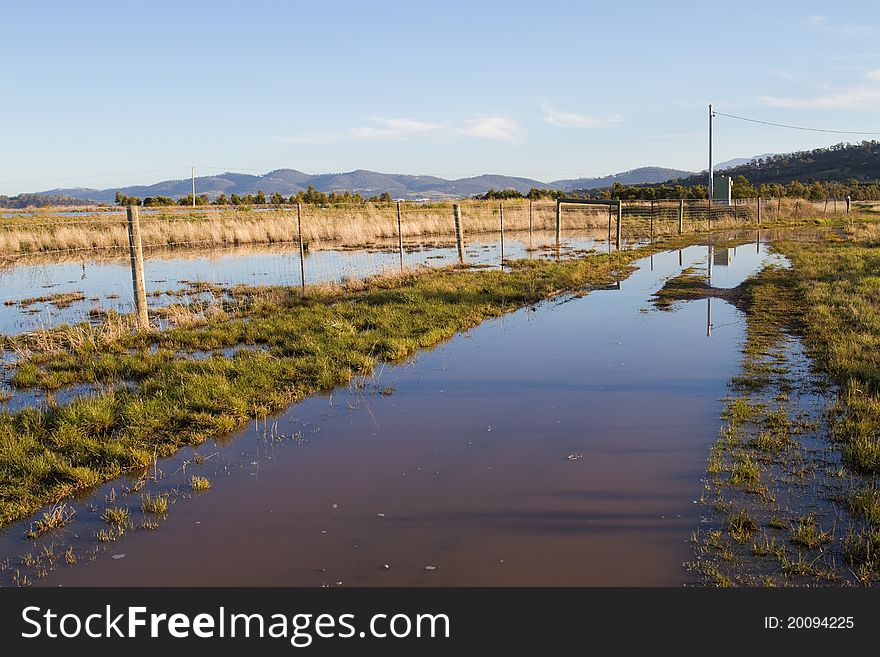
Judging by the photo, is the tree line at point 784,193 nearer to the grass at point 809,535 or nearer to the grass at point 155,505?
the grass at point 809,535

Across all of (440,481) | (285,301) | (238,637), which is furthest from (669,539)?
(285,301)

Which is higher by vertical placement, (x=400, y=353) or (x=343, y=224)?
(x=343, y=224)

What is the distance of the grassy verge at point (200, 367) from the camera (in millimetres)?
6031

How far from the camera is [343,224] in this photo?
34.1 metres

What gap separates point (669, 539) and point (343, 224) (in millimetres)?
30971

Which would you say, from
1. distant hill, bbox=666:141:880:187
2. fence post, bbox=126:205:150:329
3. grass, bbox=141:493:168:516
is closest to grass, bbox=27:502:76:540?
grass, bbox=141:493:168:516

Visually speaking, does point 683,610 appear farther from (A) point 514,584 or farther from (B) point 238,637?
(B) point 238,637

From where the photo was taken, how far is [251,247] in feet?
95.7

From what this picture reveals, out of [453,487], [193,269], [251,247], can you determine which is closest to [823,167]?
[251,247]

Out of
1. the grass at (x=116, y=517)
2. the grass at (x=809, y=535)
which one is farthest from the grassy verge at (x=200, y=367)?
the grass at (x=809, y=535)

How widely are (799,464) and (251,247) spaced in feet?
86.7

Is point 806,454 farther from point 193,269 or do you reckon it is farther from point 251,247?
point 251,247

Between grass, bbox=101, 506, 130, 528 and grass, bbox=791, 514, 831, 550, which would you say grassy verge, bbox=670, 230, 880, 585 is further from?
grass, bbox=101, 506, 130, 528

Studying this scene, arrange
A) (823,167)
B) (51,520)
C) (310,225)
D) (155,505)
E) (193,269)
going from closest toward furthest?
(51,520) → (155,505) → (193,269) → (310,225) → (823,167)
